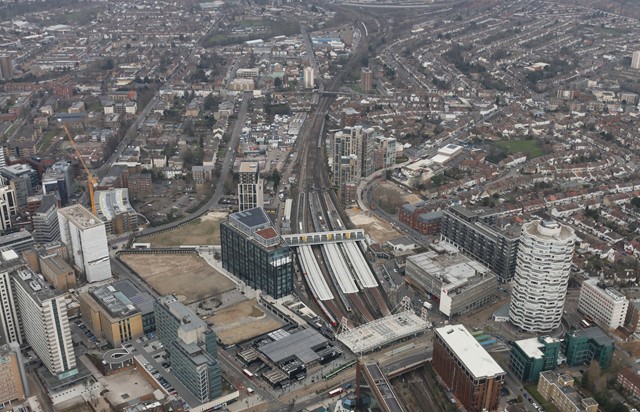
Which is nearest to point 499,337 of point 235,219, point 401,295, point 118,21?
point 401,295

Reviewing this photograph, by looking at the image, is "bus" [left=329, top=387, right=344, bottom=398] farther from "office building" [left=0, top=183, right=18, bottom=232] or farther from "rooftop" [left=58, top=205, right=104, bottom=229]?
"office building" [left=0, top=183, right=18, bottom=232]

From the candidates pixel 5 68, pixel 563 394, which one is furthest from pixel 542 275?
pixel 5 68

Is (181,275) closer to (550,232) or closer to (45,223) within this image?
(45,223)

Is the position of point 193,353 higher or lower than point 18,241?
higher

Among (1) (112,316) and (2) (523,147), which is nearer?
(1) (112,316)

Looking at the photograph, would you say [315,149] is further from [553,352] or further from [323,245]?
[553,352]

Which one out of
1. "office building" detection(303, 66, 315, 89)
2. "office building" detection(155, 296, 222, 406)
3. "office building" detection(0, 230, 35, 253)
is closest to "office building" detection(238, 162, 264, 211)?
"office building" detection(0, 230, 35, 253)
